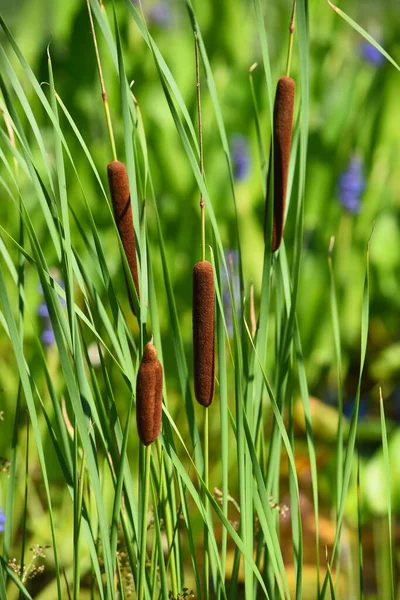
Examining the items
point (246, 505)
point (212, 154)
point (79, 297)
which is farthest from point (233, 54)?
point (246, 505)

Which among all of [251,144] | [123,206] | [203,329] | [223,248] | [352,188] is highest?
[251,144]

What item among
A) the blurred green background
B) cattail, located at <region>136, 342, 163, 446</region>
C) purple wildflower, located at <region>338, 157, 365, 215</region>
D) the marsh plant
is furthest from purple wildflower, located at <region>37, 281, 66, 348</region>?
cattail, located at <region>136, 342, 163, 446</region>

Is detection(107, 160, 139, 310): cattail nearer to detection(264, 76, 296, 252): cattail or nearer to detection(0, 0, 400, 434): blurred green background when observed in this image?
detection(264, 76, 296, 252): cattail

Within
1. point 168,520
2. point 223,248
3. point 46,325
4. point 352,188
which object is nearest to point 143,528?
point 168,520

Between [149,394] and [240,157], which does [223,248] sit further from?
[149,394]

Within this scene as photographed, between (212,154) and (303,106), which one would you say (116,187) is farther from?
(212,154)

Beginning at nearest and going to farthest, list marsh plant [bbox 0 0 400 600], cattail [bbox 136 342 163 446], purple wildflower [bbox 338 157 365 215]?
cattail [bbox 136 342 163 446]
marsh plant [bbox 0 0 400 600]
purple wildflower [bbox 338 157 365 215]

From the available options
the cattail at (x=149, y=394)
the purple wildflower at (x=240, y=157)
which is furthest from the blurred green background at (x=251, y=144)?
the cattail at (x=149, y=394)
